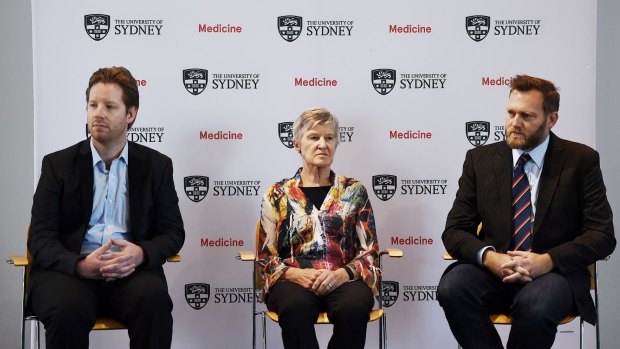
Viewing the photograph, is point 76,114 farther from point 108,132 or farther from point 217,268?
point 217,268

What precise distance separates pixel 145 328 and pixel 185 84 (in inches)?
68.0

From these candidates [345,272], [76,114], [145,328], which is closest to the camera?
[145,328]

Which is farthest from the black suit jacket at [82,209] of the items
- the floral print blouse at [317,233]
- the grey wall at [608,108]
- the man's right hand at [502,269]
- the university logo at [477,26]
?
the grey wall at [608,108]

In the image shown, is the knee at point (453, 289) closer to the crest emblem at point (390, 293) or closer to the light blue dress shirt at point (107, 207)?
the crest emblem at point (390, 293)

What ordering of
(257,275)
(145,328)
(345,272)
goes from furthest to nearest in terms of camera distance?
(257,275), (345,272), (145,328)

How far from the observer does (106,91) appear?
3865 millimetres

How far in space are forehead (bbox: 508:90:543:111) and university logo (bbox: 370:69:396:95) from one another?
3.33 ft

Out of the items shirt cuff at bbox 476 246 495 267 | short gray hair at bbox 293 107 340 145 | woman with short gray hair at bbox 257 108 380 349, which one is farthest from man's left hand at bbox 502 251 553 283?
short gray hair at bbox 293 107 340 145

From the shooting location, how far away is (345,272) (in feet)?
12.5

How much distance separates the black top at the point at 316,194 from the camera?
4020 mm

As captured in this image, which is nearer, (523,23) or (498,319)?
(498,319)

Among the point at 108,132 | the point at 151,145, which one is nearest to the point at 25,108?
the point at 151,145

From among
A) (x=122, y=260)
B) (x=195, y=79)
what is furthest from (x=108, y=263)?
(x=195, y=79)

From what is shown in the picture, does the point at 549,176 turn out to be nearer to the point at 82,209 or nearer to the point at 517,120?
the point at 517,120
